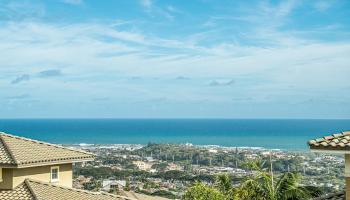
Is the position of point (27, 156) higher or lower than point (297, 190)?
higher

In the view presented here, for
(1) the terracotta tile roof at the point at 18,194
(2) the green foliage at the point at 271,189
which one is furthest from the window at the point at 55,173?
(2) the green foliage at the point at 271,189

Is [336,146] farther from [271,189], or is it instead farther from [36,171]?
[36,171]

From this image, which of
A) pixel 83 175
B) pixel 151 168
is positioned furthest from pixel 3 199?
pixel 151 168

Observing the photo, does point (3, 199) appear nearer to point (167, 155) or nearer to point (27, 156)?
point (27, 156)

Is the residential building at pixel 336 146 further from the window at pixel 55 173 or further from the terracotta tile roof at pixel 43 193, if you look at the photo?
the window at pixel 55 173

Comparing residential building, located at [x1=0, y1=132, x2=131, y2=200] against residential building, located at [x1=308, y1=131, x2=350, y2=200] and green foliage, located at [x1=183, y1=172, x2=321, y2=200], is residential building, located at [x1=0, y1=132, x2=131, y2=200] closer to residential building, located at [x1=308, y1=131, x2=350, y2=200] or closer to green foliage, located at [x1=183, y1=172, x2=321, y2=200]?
green foliage, located at [x1=183, y1=172, x2=321, y2=200]

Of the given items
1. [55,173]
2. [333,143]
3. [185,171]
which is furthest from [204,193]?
[185,171]
